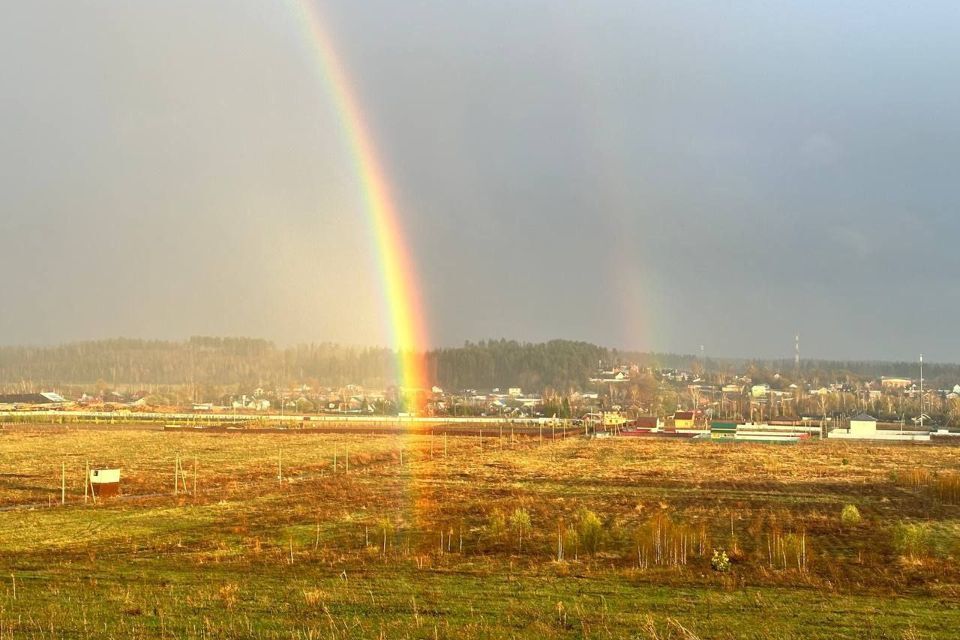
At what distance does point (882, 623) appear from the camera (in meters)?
12.2

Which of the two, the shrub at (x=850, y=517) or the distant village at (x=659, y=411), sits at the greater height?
the shrub at (x=850, y=517)

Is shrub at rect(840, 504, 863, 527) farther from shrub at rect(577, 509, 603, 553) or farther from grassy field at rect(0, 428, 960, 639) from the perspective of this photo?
shrub at rect(577, 509, 603, 553)

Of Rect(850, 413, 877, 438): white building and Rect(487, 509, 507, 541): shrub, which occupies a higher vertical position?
Rect(487, 509, 507, 541): shrub

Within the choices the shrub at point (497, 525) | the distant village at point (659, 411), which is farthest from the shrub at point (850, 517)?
the distant village at point (659, 411)

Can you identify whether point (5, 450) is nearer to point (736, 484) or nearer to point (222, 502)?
point (222, 502)

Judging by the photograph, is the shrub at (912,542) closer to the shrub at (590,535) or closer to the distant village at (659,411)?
the shrub at (590,535)

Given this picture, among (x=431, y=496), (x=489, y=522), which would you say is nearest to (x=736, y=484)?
(x=431, y=496)

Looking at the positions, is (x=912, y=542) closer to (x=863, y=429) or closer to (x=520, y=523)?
(x=520, y=523)

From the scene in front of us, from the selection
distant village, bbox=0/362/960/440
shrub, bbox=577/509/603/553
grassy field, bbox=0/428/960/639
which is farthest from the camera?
distant village, bbox=0/362/960/440

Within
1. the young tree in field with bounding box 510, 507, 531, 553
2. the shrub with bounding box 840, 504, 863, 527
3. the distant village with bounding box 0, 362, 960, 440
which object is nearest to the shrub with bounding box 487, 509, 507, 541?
the young tree in field with bounding box 510, 507, 531, 553

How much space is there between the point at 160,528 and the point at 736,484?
25483mm

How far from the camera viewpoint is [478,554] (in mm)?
19406

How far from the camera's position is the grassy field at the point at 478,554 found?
11750mm

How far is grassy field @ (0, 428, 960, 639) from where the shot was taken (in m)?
11.8
